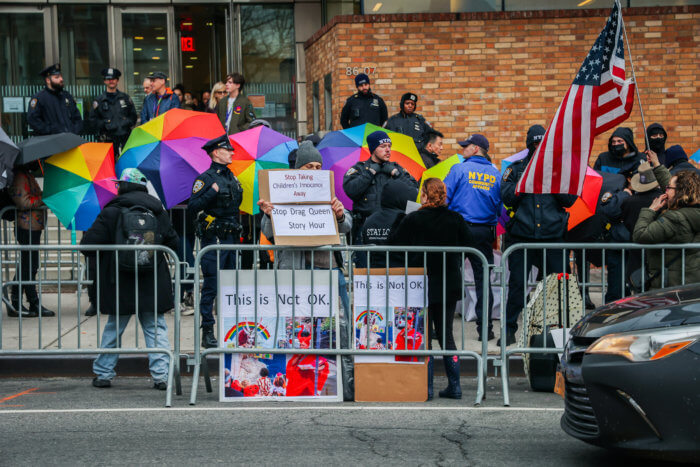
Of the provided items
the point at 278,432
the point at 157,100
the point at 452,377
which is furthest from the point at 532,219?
the point at 157,100

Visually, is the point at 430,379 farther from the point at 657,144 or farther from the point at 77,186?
the point at 657,144

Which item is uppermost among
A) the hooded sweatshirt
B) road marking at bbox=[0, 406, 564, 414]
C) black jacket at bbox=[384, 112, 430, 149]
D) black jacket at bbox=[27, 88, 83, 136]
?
black jacket at bbox=[27, 88, 83, 136]

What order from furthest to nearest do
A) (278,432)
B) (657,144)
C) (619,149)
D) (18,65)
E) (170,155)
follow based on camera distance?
1. (18,65)
2. (657,144)
3. (619,149)
4. (170,155)
5. (278,432)

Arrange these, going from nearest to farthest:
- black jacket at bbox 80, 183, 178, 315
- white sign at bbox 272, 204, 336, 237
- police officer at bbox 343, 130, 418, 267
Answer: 1. white sign at bbox 272, 204, 336, 237
2. black jacket at bbox 80, 183, 178, 315
3. police officer at bbox 343, 130, 418, 267

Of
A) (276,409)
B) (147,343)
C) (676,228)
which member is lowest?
(276,409)

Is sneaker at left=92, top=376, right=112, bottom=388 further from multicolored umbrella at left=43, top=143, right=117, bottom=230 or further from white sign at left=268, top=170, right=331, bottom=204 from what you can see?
multicolored umbrella at left=43, top=143, right=117, bottom=230

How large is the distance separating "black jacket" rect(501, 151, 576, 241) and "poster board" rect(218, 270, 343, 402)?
8.69ft

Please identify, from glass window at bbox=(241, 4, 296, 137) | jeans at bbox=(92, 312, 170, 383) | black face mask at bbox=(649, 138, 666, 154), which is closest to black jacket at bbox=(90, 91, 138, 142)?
glass window at bbox=(241, 4, 296, 137)

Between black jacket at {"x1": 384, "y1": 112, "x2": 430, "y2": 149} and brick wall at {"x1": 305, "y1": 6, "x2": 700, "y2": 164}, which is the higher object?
brick wall at {"x1": 305, "y1": 6, "x2": 700, "y2": 164}

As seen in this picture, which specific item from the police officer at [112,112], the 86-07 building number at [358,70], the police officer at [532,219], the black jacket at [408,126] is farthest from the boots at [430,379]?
the 86-07 building number at [358,70]

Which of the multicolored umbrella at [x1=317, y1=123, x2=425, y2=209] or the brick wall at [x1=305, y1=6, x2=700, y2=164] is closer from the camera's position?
the multicolored umbrella at [x1=317, y1=123, x2=425, y2=209]

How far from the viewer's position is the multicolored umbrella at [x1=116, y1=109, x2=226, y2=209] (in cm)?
1020

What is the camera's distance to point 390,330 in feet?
24.9

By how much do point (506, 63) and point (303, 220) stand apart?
344 inches
